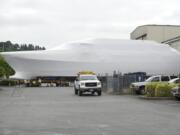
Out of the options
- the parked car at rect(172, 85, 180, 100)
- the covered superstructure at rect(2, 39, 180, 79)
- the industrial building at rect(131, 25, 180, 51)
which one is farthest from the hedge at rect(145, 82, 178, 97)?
the industrial building at rect(131, 25, 180, 51)

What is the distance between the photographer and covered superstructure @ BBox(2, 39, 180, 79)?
287ft

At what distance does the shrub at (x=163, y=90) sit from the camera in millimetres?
30297

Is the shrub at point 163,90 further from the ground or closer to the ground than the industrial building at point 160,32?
closer to the ground

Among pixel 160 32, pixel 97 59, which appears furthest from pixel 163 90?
pixel 160 32

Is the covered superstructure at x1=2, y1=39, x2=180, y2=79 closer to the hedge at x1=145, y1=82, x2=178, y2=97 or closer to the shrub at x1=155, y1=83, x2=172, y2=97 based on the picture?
the hedge at x1=145, y1=82, x2=178, y2=97

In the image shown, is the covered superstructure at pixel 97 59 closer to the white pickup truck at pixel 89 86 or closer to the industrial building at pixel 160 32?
the industrial building at pixel 160 32

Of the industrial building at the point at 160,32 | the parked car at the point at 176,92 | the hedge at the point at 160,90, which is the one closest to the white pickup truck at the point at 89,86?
the hedge at the point at 160,90

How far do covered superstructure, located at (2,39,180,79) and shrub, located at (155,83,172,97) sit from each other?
5782cm

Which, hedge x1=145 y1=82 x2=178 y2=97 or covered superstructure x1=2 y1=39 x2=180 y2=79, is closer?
hedge x1=145 y1=82 x2=178 y2=97

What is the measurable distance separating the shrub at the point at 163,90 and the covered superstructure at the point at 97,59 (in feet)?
190

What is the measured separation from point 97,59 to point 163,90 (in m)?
60.3

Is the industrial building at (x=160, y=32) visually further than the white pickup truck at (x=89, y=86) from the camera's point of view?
Yes

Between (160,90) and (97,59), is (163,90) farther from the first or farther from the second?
(97,59)

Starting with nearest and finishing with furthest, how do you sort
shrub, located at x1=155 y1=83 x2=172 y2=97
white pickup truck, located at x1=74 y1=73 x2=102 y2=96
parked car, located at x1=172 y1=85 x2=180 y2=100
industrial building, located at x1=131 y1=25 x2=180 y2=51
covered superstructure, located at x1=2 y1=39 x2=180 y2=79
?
parked car, located at x1=172 y1=85 x2=180 y2=100, shrub, located at x1=155 y1=83 x2=172 y2=97, white pickup truck, located at x1=74 y1=73 x2=102 y2=96, covered superstructure, located at x1=2 y1=39 x2=180 y2=79, industrial building, located at x1=131 y1=25 x2=180 y2=51
